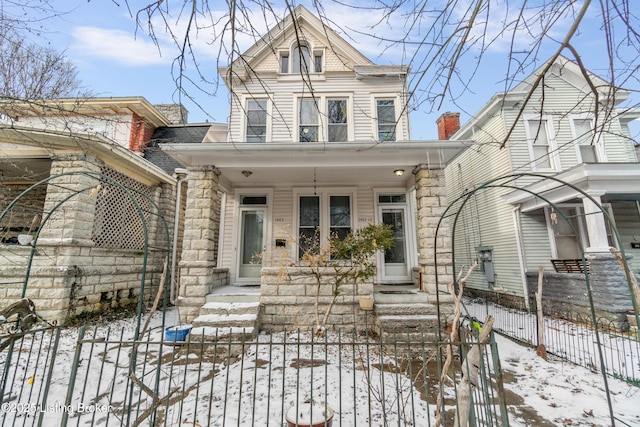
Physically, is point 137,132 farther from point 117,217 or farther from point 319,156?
point 319,156

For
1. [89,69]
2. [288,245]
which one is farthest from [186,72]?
[288,245]

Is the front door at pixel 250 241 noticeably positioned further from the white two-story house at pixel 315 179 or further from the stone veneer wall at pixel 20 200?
the stone veneer wall at pixel 20 200

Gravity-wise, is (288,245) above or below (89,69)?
below

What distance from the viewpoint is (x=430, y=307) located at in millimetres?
5305

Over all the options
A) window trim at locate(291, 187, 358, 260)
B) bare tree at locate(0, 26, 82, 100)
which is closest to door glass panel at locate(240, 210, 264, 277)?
window trim at locate(291, 187, 358, 260)

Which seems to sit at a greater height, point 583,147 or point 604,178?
point 583,147

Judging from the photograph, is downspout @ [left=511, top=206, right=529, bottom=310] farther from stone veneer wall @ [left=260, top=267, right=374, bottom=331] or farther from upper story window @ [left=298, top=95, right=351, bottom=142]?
upper story window @ [left=298, top=95, right=351, bottom=142]

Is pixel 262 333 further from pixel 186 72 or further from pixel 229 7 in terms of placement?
pixel 229 7

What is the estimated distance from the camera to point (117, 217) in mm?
7465

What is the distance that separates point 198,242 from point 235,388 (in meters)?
3.12

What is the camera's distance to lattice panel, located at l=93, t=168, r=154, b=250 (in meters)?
6.81

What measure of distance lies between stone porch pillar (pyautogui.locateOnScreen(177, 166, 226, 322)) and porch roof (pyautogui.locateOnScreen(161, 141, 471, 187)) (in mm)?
423

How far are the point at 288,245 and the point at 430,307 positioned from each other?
153 inches

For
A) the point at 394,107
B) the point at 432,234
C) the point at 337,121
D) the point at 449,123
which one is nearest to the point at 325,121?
the point at 337,121
